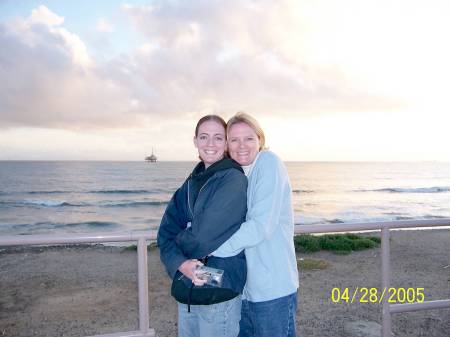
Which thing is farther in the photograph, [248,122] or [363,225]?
[363,225]

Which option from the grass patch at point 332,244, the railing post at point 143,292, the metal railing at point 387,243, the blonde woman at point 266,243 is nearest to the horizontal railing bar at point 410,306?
the metal railing at point 387,243

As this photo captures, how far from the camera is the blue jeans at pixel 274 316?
1861mm

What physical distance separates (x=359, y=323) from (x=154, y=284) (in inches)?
132

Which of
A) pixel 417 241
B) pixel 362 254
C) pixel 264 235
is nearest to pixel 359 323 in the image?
pixel 264 235

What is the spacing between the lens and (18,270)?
768cm

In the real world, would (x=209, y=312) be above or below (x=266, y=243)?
below

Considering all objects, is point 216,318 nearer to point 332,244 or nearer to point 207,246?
point 207,246

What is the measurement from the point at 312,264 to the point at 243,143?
567cm

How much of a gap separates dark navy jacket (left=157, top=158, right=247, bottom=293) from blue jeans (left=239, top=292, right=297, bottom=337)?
0.17 metres

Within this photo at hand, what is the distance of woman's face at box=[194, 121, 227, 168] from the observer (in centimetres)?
197

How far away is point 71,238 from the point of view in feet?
6.56

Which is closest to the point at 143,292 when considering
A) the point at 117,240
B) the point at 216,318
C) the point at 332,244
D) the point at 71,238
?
the point at 117,240

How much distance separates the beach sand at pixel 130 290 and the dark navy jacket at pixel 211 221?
2440 mm

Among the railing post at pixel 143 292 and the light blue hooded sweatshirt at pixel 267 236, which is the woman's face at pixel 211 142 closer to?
the light blue hooded sweatshirt at pixel 267 236
